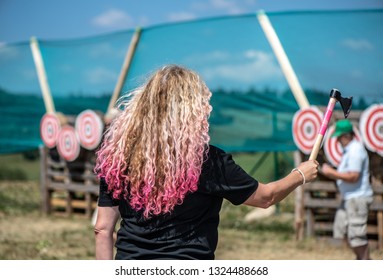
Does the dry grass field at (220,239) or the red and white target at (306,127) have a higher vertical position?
the red and white target at (306,127)

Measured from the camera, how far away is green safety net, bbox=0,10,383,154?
6906mm

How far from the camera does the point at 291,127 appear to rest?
7.08 m

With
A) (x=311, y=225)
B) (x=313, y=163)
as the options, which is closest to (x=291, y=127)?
(x=311, y=225)

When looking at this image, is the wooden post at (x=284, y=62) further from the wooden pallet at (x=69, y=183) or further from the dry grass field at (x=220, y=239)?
the wooden pallet at (x=69, y=183)

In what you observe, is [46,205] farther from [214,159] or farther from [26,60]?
[214,159]

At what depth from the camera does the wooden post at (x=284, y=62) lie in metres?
6.92

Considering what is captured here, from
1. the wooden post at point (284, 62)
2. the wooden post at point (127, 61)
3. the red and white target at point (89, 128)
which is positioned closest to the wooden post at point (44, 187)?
the red and white target at point (89, 128)

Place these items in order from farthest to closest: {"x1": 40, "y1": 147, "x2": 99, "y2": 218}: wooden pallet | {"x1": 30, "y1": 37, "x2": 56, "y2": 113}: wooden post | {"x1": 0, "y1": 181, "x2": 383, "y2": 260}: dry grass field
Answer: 1. {"x1": 30, "y1": 37, "x2": 56, "y2": 113}: wooden post
2. {"x1": 40, "y1": 147, "x2": 99, "y2": 218}: wooden pallet
3. {"x1": 0, "y1": 181, "x2": 383, "y2": 260}: dry grass field

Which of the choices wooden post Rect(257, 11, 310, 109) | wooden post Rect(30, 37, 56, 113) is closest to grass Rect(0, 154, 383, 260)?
wooden post Rect(257, 11, 310, 109)

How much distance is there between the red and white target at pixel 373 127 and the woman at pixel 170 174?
4.27 m

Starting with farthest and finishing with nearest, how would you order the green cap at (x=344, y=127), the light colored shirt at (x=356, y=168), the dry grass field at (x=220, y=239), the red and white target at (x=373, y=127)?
the dry grass field at (x=220, y=239), the red and white target at (x=373, y=127), the green cap at (x=344, y=127), the light colored shirt at (x=356, y=168)

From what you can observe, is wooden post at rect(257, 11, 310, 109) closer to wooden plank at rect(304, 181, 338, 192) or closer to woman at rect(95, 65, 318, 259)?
wooden plank at rect(304, 181, 338, 192)

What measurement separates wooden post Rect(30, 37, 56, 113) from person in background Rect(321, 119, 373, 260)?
4.43 metres

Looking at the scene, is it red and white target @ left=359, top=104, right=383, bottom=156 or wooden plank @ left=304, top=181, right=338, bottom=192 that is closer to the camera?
red and white target @ left=359, top=104, right=383, bottom=156
